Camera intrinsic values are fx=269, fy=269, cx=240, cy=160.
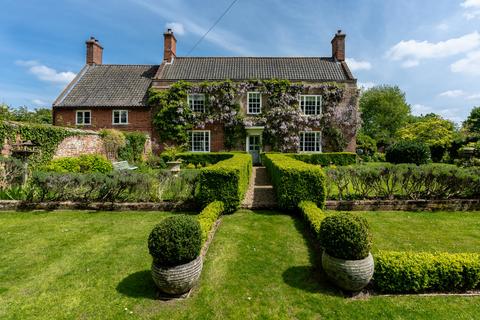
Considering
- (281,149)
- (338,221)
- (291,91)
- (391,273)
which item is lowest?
(391,273)

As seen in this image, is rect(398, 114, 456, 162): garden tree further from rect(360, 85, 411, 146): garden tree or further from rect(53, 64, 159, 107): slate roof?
rect(53, 64, 159, 107): slate roof

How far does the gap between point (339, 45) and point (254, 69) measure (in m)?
7.48

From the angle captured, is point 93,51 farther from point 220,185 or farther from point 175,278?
point 175,278

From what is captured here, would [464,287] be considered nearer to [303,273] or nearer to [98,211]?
[303,273]

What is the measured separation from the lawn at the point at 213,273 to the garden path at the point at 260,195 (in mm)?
1258

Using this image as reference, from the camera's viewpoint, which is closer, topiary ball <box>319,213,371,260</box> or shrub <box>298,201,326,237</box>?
topiary ball <box>319,213,371,260</box>

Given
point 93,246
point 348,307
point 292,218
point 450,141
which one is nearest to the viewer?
point 348,307

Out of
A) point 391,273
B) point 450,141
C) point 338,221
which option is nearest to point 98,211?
point 338,221

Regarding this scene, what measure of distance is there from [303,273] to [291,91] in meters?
18.4

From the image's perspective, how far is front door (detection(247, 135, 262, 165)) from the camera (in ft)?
70.4

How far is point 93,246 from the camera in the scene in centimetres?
563

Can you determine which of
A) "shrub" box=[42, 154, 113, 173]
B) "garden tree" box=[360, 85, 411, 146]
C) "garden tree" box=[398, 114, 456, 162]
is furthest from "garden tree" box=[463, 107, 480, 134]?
"shrub" box=[42, 154, 113, 173]

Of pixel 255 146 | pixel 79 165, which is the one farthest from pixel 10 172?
pixel 255 146

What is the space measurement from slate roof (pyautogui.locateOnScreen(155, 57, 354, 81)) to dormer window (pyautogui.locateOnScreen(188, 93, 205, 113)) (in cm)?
158
